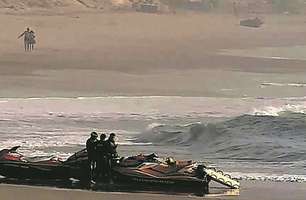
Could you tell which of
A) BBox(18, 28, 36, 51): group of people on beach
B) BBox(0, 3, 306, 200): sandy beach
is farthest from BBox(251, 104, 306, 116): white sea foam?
BBox(18, 28, 36, 51): group of people on beach

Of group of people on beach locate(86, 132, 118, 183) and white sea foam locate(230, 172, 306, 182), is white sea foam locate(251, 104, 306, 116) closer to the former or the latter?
white sea foam locate(230, 172, 306, 182)

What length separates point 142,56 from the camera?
24812mm

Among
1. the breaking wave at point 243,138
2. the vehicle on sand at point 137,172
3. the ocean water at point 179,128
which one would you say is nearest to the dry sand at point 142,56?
the ocean water at point 179,128

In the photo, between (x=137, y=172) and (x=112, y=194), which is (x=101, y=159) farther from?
(x=112, y=194)

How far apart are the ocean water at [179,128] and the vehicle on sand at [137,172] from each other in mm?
1141

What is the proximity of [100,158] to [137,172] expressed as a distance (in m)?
0.30

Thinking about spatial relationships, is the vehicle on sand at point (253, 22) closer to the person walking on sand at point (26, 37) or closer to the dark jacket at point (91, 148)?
the person walking on sand at point (26, 37)

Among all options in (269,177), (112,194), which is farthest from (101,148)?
(269,177)

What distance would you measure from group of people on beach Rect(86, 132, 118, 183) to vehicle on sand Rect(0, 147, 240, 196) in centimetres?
4

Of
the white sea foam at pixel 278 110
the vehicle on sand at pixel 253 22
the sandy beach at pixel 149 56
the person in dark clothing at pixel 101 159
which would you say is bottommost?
the person in dark clothing at pixel 101 159

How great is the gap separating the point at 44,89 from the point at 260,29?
41.7 feet

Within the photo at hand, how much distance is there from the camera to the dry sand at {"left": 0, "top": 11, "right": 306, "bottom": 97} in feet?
63.5

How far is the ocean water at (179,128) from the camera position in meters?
9.42

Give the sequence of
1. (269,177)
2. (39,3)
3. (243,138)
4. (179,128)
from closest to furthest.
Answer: (269,177) → (243,138) → (179,128) → (39,3)
